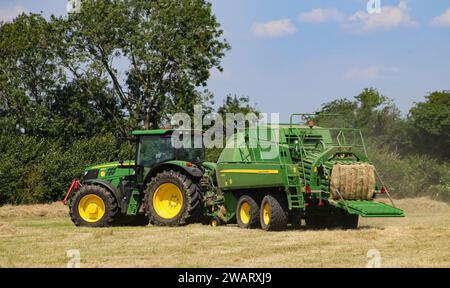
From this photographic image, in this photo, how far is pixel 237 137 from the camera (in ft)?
58.9

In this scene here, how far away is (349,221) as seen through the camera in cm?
1703

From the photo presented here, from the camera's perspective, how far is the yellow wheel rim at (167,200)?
1802 cm

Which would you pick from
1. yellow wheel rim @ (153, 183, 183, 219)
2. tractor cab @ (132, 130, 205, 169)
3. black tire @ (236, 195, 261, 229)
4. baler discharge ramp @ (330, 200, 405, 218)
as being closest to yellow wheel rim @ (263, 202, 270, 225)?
black tire @ (236, 195, 261, 229)

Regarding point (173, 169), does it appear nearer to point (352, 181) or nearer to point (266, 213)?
point (266, 213)

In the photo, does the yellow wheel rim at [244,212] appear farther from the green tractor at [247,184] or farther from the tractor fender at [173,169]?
the tractor fender at [173,169]

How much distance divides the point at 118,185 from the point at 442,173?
2057 cm

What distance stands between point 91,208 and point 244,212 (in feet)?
13.1

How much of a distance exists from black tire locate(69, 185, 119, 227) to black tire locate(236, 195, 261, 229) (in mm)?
3144

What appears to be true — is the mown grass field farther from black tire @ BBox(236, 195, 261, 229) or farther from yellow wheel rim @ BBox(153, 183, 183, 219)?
yellow wheel rim @ BBox(153, 183, 183, 219)

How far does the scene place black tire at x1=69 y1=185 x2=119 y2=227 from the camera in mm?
18391

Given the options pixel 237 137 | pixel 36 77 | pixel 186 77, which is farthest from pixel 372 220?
pixel 36 77

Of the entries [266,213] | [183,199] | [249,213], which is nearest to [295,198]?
[266,213]

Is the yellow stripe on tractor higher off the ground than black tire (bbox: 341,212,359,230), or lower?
higher

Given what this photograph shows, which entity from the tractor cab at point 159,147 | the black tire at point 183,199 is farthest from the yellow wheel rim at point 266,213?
the tractor cab at point 159,147
